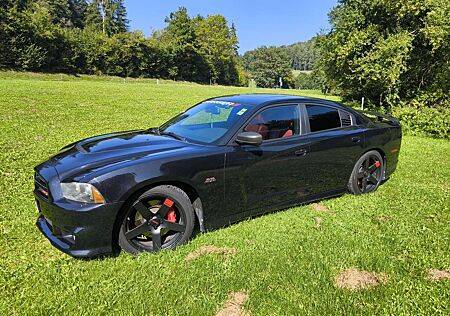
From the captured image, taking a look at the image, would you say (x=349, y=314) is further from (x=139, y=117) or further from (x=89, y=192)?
(x=139, y=117)

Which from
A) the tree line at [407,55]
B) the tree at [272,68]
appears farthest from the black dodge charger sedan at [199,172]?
the tree at [272,68]

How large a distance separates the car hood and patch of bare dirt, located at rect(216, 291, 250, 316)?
144 cm

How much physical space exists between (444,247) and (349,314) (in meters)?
1.71

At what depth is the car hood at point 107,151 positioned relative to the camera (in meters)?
2.97

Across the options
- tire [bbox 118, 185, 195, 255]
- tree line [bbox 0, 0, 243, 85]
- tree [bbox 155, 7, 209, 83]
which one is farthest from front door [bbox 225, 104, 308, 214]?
tree [bbox 155, 7, 209, 83]

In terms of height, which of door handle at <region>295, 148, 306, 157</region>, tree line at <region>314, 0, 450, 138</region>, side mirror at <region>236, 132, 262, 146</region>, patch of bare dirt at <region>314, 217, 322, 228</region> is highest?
tree line at <region>314, 0, 450, 138</region>

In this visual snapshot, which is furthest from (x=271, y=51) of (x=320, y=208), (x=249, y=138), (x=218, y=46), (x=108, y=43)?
(x=249, y=138)

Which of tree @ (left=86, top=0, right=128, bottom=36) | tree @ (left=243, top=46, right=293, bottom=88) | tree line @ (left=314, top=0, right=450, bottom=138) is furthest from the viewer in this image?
tree @ (left=243, top=46, right=293, bottom=88)

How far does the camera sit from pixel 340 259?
10.3 feet

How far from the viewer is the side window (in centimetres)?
376

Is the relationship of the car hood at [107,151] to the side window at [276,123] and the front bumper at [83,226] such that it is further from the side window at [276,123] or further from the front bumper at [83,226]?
the side window at [276,123]

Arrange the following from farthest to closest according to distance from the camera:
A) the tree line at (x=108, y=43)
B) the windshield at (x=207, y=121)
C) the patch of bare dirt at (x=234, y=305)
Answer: the tree line at (x=108, y=43) → the windshield at (x=207, y=121) → the patch of bare dirt at (x=234, y=305)

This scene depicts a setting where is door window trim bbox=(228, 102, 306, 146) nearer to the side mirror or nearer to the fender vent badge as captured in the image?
the side mirror

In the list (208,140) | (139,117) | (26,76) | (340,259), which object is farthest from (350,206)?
(26,76)
